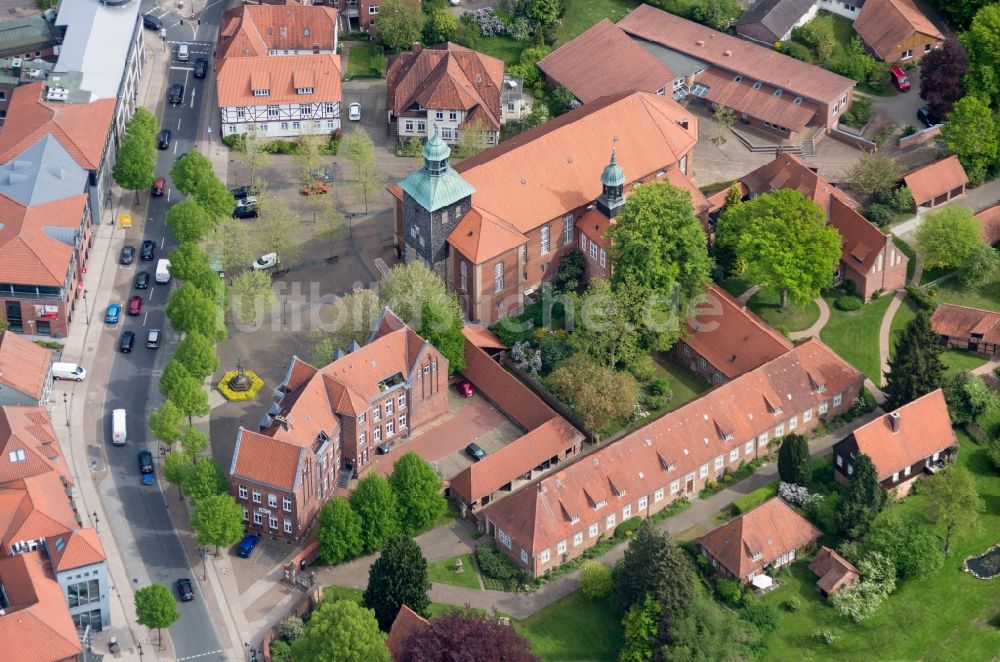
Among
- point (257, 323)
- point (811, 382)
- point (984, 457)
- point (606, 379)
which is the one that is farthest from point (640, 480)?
point (257, 323)

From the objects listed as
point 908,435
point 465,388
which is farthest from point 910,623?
point 465,388

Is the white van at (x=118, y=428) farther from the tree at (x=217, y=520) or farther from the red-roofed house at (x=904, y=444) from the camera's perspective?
the red-roofed house at (x=904, y=444)

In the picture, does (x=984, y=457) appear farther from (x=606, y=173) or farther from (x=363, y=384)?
(x=363, y=384)

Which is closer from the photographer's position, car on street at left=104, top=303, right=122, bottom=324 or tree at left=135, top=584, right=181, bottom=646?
tree at left=135, top=584, right=181, bottom=646

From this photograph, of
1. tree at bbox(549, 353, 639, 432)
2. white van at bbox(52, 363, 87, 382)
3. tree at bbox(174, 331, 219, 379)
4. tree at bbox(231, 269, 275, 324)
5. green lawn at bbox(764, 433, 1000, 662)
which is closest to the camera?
green lawn at bbox(764, 433, 1000, 662)

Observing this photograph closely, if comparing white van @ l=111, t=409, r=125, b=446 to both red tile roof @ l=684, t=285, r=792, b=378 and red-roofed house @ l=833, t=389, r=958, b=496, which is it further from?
red-roofed house @ l=833, t=389, r=958, b=496

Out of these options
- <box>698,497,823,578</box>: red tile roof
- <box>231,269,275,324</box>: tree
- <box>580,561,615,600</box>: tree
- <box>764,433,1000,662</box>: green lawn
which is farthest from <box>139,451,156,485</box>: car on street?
<box>764,433,1000,662</box>: green lawn

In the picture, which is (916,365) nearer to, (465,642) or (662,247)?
(662,247)
